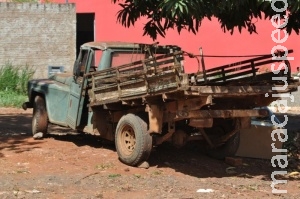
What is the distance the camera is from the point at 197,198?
657 centimetres

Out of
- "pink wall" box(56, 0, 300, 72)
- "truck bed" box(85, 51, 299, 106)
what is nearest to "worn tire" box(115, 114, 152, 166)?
"truck bed" box(85, 51, 299, 106)

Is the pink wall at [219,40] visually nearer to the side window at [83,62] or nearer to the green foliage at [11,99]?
the green foliage at [11,99]

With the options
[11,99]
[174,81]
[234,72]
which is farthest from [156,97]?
[11,99]

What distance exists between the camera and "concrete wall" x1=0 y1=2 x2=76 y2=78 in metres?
20.2

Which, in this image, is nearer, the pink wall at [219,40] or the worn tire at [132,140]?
the worn tire at [132,140]

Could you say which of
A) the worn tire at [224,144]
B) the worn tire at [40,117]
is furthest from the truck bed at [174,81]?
the worn tire at [40,117]

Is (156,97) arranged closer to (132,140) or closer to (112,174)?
(132,140)

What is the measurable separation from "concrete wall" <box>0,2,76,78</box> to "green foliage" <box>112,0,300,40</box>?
12.1 meters

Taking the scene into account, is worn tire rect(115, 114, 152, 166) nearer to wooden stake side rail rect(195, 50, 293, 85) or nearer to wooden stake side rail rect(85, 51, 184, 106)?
wooden stake side rail rect(85, 51, 184, 106)

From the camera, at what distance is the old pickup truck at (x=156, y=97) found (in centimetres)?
736

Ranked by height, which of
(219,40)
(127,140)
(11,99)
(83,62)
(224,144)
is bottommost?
(11,99)

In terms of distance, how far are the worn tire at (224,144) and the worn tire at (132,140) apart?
4.47ft

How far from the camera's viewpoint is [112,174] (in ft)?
25.6

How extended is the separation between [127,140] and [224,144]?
5.53 feet
